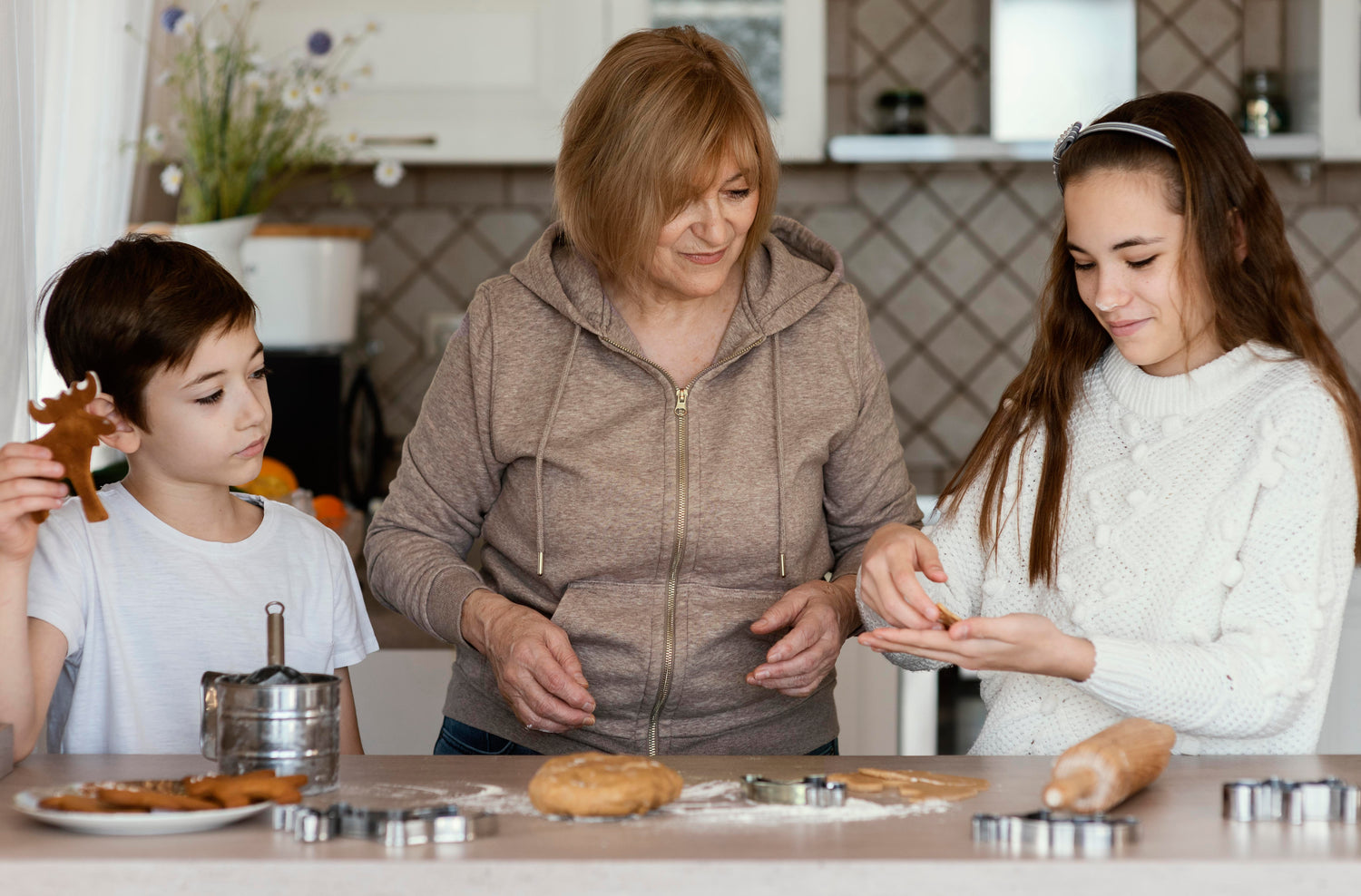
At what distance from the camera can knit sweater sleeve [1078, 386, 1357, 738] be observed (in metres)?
0.99

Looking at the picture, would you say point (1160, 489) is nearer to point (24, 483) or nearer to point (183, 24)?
point (24, 483)

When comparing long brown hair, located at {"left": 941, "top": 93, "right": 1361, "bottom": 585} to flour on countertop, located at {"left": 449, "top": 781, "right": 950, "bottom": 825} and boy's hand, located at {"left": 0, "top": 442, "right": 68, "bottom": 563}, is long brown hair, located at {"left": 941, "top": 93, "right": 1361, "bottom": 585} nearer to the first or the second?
flour on countertop, located at {"left": 449, "top": 781, "right": 950, "bottom": 825}

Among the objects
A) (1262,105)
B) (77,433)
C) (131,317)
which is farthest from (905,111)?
(77,433)

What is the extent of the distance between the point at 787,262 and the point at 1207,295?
1.28ft

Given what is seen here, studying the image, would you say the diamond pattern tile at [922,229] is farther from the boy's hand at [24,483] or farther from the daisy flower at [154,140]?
the boy's hand at [24,483]

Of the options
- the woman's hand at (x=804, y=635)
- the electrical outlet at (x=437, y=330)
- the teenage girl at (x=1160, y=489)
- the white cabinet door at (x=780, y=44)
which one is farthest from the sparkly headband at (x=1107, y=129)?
the electrical outlet at (x=437, y=330)

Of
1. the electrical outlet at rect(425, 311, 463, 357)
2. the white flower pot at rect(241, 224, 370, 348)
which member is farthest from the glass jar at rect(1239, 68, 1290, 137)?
the white flower pot at rect(241, 224, 370, 348)

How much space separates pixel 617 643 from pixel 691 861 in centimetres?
51

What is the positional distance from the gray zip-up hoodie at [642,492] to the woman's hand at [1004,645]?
305 millimetres

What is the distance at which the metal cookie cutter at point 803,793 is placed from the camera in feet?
2.80

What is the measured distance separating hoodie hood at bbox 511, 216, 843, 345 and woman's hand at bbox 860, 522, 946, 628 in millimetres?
270

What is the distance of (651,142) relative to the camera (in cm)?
121

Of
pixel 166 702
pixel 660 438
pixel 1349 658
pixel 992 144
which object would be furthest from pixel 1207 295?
pixel 992 144

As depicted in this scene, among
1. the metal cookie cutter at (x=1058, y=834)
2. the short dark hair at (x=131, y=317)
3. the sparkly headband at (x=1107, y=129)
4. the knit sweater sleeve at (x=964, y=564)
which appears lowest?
the metal cookie cutter at (x=1058, y=834)
